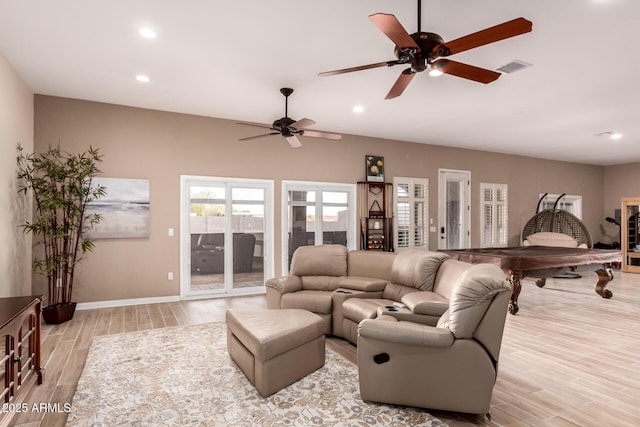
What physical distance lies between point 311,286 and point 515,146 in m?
6.70

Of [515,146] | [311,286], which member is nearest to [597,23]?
[311,286]

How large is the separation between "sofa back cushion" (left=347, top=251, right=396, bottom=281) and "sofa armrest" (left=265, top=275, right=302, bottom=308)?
0.72 metres

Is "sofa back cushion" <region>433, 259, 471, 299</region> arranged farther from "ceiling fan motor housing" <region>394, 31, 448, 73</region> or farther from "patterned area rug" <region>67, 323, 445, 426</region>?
"ceiling fan motor housing" <region>394, 31, 448, 73</region>

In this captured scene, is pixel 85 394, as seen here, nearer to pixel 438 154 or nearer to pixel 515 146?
pixel 438 154

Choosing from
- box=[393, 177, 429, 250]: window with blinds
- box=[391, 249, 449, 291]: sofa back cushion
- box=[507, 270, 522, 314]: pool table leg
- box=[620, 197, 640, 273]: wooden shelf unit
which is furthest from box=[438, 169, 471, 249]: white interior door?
box=[391, 249, 449, 291]: sofa back cushion

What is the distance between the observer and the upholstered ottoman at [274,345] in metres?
2.72

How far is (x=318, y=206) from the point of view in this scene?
7.23 metres

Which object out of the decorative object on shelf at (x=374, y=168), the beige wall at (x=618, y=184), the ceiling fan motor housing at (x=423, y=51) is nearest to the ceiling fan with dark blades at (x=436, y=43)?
the ceiling fan motor housing at (x=423, y=51)

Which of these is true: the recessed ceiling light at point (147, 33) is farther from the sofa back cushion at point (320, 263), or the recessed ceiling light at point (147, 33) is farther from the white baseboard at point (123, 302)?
the white baseboard at point (123, 302)

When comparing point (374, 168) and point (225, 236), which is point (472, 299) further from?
point (374, 168)

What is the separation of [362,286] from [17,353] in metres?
3.03

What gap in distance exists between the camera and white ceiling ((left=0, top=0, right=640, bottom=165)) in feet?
9.95

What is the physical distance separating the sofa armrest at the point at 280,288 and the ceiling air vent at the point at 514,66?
11.1 ft

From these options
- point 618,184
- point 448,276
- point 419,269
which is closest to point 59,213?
point 419,269
